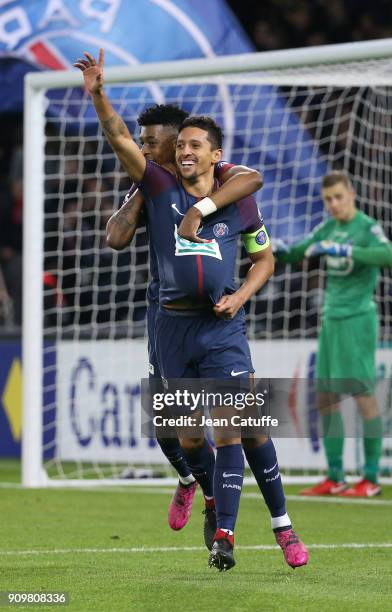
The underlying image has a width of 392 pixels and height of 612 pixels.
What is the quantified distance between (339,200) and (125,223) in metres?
4.01

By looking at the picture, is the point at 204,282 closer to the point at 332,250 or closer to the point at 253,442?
the point at 253,442

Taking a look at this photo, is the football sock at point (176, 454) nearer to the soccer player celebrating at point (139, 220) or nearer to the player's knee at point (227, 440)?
the soccer player celebrating at point (139, 220)

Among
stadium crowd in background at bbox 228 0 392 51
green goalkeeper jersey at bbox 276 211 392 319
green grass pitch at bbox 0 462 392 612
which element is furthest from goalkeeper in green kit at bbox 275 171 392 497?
stadium crowd in background at bbox 228 0 392 51

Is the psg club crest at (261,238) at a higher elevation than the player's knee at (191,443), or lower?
higher

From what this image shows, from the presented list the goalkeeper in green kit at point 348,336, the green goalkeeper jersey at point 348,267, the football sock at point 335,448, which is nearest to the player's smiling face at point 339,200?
the goalkeeper in green kit at point 348,336

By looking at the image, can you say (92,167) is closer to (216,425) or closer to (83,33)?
(83,33)

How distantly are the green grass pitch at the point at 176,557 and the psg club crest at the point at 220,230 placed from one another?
144cm

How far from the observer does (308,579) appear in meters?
5.41

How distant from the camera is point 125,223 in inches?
223

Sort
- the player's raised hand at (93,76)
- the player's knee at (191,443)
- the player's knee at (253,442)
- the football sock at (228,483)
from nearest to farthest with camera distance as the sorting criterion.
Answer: the player's raised hand at (93,76) → the football sock at (228,483) → the player's knee at (253,442) → the player's knee at (191,443)

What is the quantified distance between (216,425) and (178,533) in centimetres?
196

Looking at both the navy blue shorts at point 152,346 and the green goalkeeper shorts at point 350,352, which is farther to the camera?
the green goalkeeper shorts at point 350,352

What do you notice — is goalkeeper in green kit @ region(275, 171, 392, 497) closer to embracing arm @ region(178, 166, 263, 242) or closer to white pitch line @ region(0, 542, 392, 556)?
white pitch line @ region(0, 542, 392, 556)

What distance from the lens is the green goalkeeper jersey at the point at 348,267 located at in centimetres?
940
